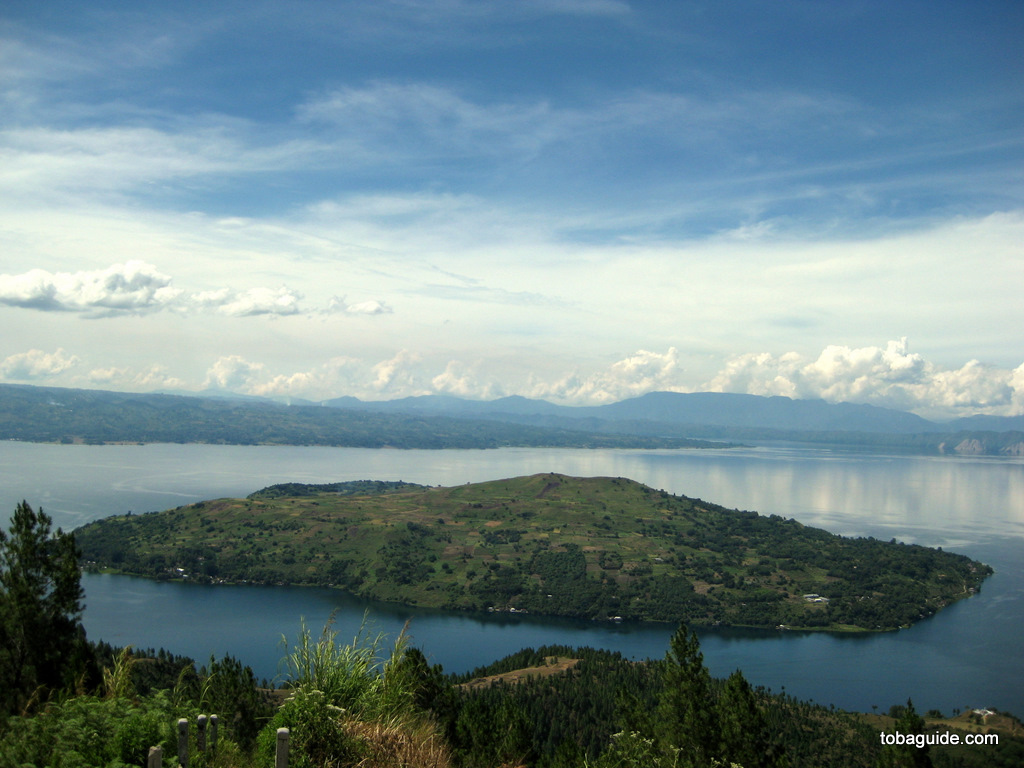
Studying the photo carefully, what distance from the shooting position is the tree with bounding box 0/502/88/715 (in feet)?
44.5

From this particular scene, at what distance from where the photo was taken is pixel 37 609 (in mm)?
13867

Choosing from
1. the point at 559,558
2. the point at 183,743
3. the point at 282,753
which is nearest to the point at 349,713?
the point at 282,753

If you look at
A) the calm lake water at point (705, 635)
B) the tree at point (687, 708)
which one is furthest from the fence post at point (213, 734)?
the calm lake water at point (705, 635)

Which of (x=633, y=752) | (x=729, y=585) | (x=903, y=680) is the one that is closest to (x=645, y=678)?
(x=903, y=680)

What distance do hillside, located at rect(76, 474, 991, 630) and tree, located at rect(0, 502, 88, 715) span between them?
8136cm

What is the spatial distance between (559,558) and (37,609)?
97305 millimetres

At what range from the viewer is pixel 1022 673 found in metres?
66.0

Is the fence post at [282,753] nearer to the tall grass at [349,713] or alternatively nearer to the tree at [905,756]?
the tall grass at [349,713]

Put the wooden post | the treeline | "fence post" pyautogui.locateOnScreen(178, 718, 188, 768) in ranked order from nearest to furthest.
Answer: "fence post" pyautogui.locateOnScreen(178, 718, 188, 768) < the wooden post < the treeline

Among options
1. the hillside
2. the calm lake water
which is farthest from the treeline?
the hillside

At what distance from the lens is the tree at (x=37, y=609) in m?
13.6

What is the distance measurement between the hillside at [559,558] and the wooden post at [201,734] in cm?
8807

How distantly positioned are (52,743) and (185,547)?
111 meters

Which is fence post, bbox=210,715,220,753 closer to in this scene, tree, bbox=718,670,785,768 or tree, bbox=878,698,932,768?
tree, bbox=718,670,785,768
